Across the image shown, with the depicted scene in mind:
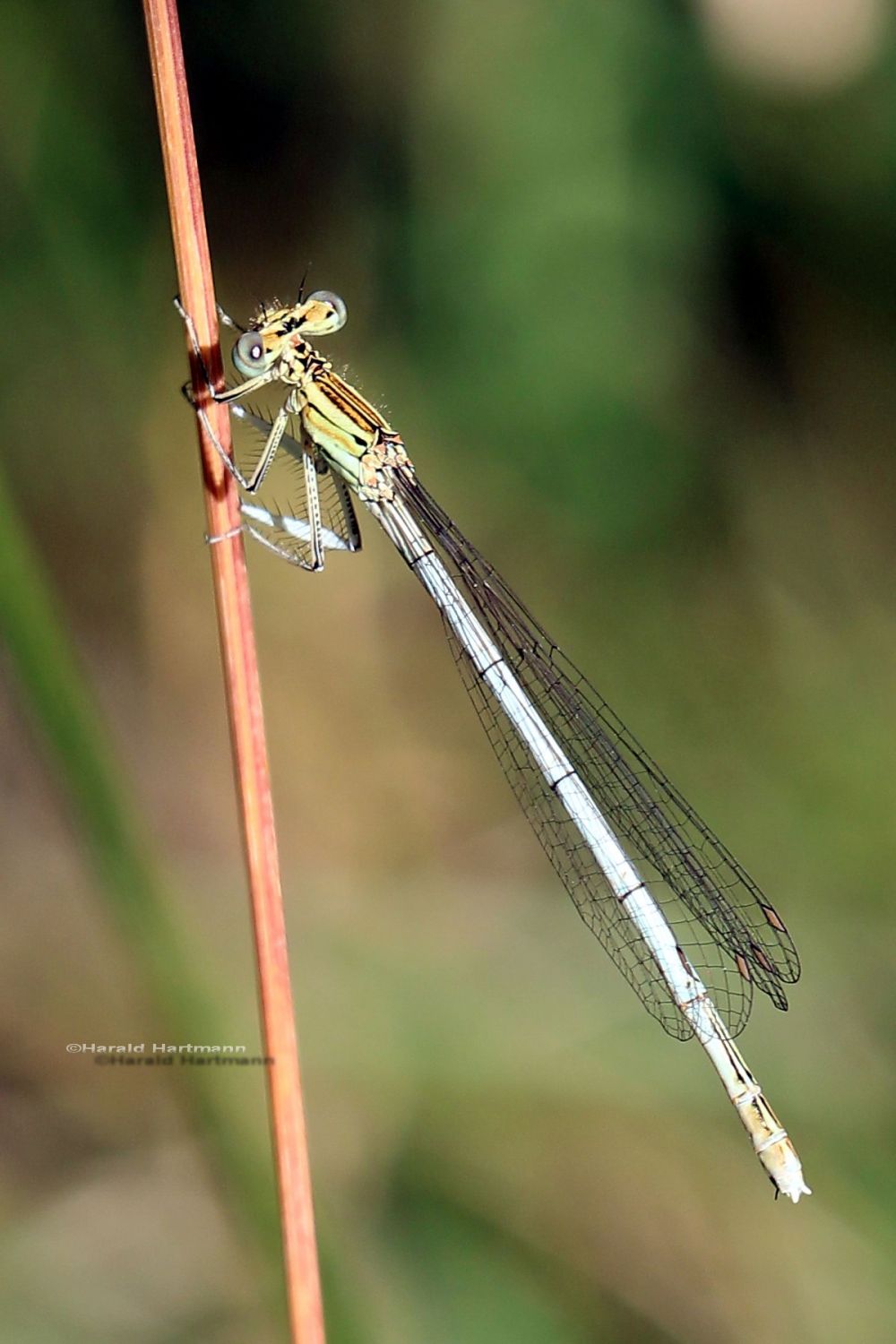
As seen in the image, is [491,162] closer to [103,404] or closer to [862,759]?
[103,404]

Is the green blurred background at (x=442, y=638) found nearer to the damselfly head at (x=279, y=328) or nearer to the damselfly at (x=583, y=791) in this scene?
the damselfly at (x=583, y=791)

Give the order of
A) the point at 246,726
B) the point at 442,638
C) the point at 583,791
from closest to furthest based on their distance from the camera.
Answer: the point at 246,726 → the point at 583,791 → the point at 442,638

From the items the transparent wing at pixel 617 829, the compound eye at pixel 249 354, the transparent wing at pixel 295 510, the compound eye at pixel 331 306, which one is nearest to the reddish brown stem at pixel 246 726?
the transparent wing at pixel 295 510

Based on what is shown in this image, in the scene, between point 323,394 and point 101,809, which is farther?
point 323,394

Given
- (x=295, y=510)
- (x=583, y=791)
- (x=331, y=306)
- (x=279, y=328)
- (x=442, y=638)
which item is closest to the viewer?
(x=279, y=328)

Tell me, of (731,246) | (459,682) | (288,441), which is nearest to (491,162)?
(731,246)

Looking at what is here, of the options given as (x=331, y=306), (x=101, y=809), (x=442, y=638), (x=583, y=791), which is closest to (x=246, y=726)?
(x=101, y=809)

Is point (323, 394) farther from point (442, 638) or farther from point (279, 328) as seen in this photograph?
point (442, 638)
